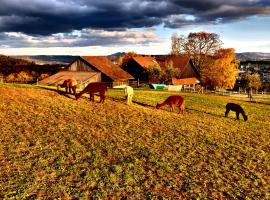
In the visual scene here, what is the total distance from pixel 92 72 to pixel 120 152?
5024cm

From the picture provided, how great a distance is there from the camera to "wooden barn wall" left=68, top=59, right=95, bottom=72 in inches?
2656

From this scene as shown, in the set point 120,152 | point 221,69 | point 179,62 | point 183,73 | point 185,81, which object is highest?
point 179,62

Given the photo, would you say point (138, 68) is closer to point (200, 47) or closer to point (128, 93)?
point (200, 47)

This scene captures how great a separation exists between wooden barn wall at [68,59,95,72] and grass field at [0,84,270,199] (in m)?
41.4

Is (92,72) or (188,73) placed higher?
(188,73)

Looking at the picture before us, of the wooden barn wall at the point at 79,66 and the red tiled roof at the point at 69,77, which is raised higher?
the wooden barn wall at the point at 79,66

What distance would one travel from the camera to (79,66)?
6838 cm

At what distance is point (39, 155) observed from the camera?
15.5 metres

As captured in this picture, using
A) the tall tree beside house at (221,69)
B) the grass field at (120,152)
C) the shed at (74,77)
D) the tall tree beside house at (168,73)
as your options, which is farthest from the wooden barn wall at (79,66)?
the grass field at (120,152)

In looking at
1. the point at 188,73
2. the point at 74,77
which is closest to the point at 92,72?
the point at 74,77

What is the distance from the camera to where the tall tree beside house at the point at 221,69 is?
7881 centimetres

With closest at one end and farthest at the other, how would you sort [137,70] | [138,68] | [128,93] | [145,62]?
[128,93] < [138,68] < [137,70] < [145,62]

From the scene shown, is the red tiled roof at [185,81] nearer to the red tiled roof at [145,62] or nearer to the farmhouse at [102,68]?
the red tiled roof at [145,62]

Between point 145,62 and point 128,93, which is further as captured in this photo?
point 145,62
